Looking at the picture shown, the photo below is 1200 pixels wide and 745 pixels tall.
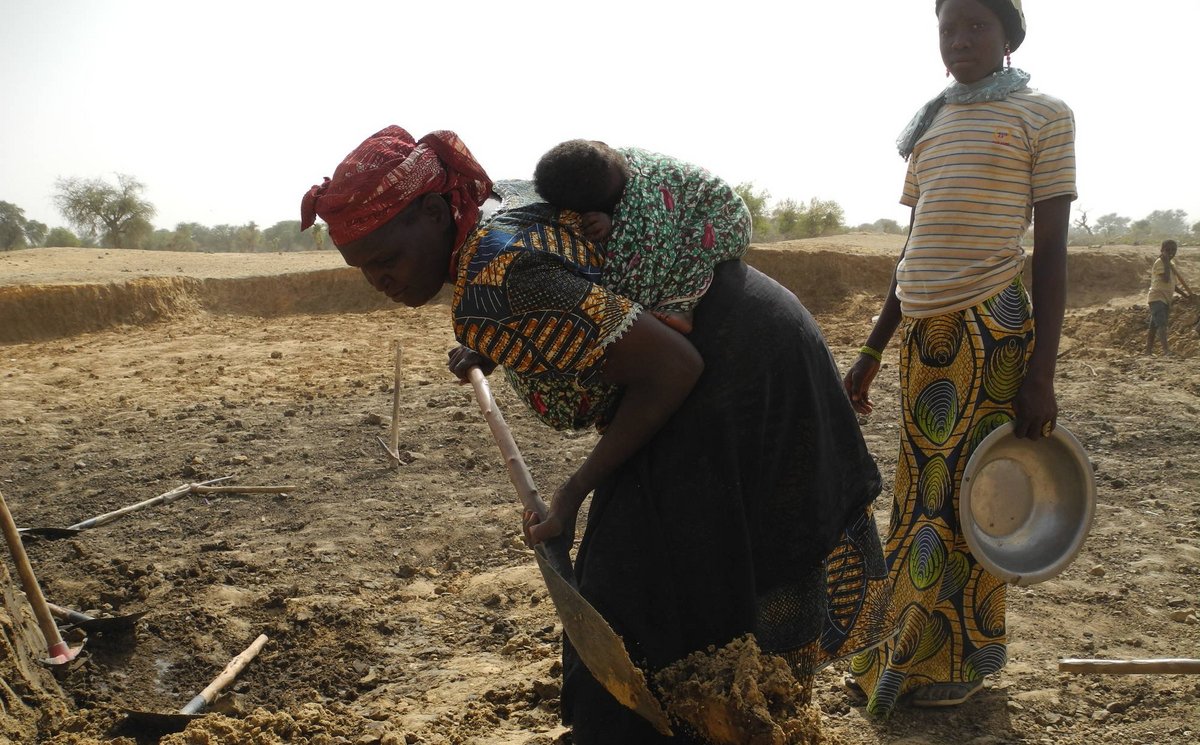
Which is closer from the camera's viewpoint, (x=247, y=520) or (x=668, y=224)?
(x=668, y=224)

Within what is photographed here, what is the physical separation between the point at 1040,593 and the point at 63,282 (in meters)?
13.2

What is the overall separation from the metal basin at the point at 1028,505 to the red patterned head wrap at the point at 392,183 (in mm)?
1548

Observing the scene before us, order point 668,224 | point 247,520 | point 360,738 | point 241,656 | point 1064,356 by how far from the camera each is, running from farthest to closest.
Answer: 1. point 1064,356
2. point 247,520
3. point 241,656
4. point 360,738
5. point 668,224

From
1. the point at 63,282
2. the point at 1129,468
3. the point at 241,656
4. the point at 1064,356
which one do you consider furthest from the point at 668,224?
the point at 63,282

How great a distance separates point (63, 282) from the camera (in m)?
12.3

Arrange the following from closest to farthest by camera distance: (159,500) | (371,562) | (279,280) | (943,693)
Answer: (943,693) → (371,562) → (159,500) → (279,280)

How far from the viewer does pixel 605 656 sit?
5.39 ft

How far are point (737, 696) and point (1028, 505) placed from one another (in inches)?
54.7

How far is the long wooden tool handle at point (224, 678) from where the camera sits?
290 centimetres

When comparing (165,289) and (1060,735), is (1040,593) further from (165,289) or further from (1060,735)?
(165,289)

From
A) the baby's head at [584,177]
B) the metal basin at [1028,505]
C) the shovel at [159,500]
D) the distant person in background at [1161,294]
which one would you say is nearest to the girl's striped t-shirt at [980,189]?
the metal basin at [1028,505]

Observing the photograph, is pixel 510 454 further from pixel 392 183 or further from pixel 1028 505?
pixel 1028 505

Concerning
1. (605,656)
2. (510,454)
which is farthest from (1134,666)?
(510,454)

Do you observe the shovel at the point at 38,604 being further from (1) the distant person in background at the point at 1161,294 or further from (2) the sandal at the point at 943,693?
(1) the distant person in background at the point at 1161,294
